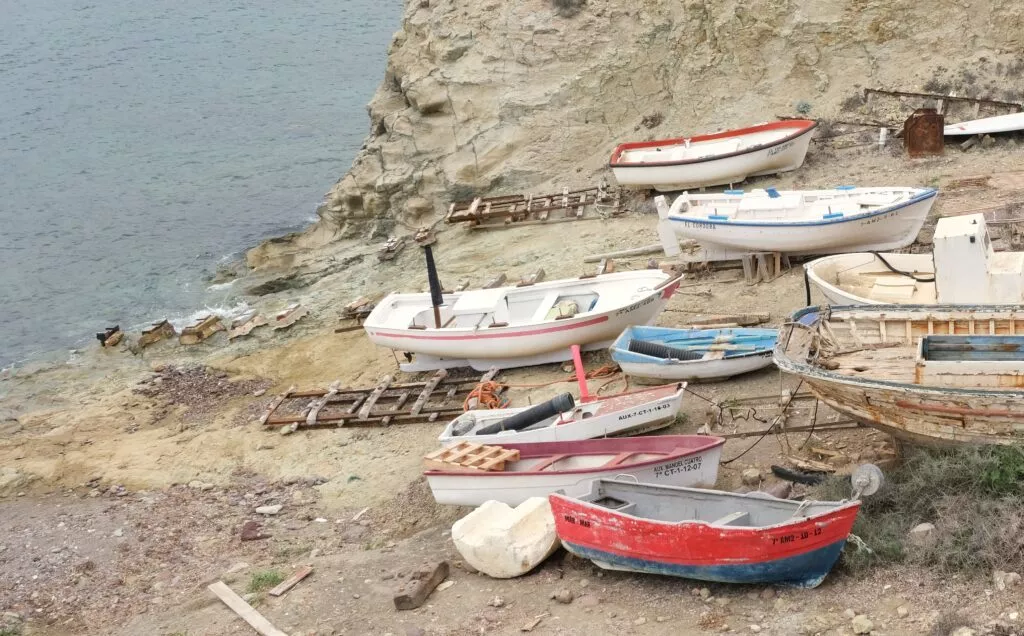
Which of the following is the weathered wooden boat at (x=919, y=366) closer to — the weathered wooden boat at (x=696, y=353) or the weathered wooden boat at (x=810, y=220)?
the weathered wooden boat at (x=696, y=353)

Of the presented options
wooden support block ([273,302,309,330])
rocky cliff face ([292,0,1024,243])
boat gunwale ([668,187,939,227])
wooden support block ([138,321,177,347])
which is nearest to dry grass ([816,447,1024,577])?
boat gunwale ([668,187,939,227])

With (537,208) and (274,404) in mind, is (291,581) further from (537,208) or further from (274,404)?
(537,208)

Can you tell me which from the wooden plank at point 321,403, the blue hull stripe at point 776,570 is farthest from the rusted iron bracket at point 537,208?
the blue hull stripe at point 776,570

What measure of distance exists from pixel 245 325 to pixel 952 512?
1756 cm

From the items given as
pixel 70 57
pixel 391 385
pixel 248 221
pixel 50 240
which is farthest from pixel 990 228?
pixel 70 57

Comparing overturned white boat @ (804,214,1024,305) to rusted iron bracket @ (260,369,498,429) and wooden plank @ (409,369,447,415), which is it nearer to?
rusted iron bracket @ (260,369,498,429)

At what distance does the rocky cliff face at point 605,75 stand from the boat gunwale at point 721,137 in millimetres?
1747

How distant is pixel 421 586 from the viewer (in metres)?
10.9

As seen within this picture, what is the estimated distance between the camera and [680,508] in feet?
35.4

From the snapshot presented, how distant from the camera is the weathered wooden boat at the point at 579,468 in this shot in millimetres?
11773

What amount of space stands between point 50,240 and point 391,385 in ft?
71.2

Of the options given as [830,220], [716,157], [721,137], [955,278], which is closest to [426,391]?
[830,220]

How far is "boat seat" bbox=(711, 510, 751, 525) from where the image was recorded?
995 cm

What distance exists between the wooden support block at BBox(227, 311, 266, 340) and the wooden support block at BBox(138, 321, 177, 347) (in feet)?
5.41
